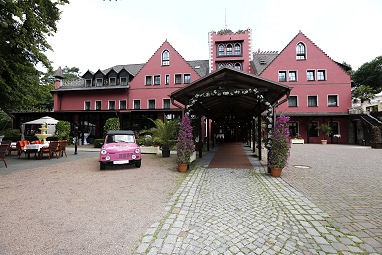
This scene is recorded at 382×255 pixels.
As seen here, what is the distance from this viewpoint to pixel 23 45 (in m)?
10.7

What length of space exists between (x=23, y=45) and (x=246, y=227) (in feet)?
48.5

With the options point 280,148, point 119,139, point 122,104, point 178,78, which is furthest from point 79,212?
point 122,104

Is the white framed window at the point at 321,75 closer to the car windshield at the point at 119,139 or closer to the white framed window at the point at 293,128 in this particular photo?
the white framed window at the point at 293,128

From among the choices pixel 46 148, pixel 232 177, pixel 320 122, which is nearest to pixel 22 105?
pixel 46 148

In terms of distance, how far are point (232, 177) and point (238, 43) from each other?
26821 millimetres

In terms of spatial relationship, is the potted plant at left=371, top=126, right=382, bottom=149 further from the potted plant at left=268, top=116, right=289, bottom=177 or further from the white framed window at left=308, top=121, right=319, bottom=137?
the potted plant at left=268, top=116, right=289, bottom=177

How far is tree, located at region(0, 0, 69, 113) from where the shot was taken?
10.1m

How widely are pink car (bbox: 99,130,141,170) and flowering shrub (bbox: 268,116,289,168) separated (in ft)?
18.6

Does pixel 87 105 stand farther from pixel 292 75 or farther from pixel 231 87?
pixel 292 75

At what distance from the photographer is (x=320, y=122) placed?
24156 millimetres

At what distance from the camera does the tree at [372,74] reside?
3941cm

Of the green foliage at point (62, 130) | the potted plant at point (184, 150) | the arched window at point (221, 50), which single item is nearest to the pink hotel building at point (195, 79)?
the arched window at point (221, 50)

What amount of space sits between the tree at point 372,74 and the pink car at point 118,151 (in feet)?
168

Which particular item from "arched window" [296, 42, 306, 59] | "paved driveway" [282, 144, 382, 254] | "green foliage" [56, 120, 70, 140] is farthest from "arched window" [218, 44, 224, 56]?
"paved driveway" [282, 144, 382, 254]
